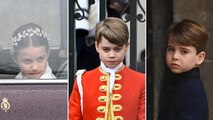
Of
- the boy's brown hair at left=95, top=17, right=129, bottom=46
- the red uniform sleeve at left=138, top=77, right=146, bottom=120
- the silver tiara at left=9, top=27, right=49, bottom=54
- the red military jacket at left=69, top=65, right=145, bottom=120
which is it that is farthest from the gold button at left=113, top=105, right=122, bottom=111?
the silver tiara at left=9, top=27, right=49, bottom=54

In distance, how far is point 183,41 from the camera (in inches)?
102

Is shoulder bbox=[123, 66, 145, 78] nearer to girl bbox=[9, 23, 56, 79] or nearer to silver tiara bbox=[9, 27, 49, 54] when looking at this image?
girl bbox=[9, 23, 56, 79]

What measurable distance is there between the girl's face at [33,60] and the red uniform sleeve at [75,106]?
0.25 meters

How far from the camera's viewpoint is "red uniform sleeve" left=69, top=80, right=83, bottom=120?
2.59 metres

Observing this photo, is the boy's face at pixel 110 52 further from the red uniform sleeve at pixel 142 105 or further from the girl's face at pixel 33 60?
the girl's face at pixel 33 60

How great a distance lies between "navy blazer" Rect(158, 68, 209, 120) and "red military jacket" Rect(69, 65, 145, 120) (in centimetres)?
18

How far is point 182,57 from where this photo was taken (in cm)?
258

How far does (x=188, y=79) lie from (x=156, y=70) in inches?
8.2

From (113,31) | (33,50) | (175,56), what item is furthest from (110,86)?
(33,50)

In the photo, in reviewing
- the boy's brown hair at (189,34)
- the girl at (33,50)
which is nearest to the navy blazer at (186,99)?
the boy's brown hair at (189,34)

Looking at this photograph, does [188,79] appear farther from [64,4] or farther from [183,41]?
[64,4]

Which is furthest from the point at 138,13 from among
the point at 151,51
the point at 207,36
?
the point at 207,36

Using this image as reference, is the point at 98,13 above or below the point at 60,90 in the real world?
above

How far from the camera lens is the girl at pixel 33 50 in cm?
265
